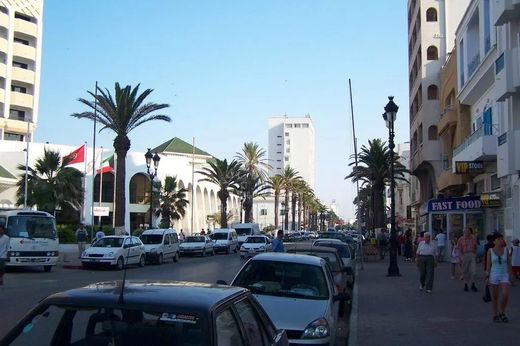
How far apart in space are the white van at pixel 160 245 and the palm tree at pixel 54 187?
37.0 feet

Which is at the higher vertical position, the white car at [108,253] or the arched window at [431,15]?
the arched window at [431,15]

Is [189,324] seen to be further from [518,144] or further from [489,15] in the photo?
[489,15]

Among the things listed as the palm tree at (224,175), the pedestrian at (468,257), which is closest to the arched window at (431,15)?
the palm tree at (224,175)

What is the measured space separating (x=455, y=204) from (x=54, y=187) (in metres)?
27.8

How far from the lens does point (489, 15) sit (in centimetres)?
2912

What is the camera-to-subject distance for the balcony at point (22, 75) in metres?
73.3

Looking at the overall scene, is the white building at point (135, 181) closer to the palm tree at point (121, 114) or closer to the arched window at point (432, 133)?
the palm tree at point (121, 114)

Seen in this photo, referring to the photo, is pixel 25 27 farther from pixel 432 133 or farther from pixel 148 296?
pixel 148 296

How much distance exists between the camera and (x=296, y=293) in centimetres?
916

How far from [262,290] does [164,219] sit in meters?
60.3

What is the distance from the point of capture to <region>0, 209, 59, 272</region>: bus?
2589cm

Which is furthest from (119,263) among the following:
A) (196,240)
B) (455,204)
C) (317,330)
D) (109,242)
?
(317,330)

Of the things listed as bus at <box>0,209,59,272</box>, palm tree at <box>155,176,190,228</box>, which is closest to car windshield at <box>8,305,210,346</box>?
bus at <box>0,209,59,272</box>

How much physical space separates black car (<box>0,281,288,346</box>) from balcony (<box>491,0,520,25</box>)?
75.3 ft
